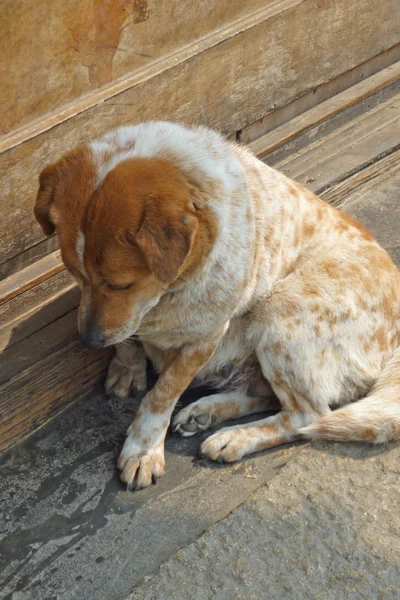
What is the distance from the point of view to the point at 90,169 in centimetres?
303

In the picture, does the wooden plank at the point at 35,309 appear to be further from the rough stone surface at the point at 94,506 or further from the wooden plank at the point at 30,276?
the rough stone surface at the point at 94,506

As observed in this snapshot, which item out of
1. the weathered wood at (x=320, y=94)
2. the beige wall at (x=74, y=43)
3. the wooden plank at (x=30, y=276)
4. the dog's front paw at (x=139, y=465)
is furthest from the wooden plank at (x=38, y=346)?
the weathered wood at (x=320, y=94)

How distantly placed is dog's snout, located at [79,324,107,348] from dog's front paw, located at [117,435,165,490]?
1.92ft

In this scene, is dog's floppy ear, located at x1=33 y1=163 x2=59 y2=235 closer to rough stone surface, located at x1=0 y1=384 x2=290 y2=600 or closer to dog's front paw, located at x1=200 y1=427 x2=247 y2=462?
rough stone surface, located at x1=0 y1=384 x2=290 y2=600

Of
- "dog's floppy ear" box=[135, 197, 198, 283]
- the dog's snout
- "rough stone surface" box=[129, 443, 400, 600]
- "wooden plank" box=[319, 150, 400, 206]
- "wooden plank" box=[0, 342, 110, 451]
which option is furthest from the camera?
"wooden plank" box=[319, 150, 400, 206]

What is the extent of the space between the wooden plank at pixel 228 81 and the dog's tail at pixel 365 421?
60.0 inches

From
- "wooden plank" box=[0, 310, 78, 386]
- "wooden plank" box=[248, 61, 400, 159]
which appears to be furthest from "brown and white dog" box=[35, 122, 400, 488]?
"wooden plank" box=[248, 61, 400, 159]

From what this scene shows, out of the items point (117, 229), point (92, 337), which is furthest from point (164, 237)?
point (92, 337)

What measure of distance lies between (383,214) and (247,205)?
6.42 ft

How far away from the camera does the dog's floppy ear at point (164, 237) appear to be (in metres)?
2.91

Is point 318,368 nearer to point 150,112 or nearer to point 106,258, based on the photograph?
point 106,258

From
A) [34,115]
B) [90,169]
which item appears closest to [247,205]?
[90,169]

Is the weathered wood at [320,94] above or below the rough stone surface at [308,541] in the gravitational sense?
above

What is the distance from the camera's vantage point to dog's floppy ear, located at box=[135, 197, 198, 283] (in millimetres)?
2906
